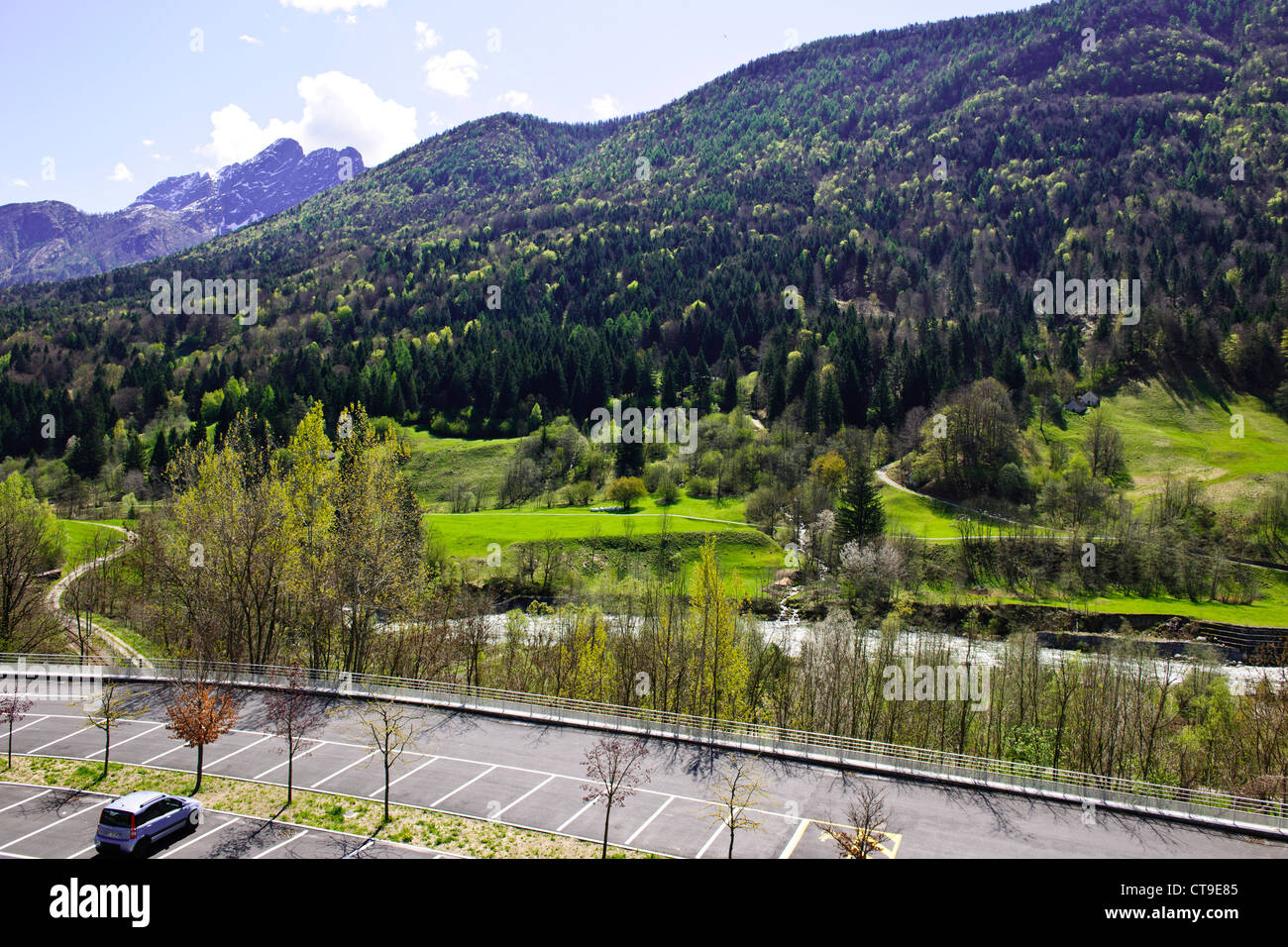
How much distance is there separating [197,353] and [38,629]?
493 feet

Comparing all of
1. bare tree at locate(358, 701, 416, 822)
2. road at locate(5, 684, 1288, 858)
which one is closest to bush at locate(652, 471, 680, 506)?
bare tree at locate(358, 701, 416, 822)

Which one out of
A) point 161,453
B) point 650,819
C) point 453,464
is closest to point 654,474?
point 453,464

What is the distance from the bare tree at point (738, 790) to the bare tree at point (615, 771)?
2953mm

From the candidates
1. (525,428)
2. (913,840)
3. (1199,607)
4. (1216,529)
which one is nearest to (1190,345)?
(1216,529)

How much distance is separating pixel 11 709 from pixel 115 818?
437 inches

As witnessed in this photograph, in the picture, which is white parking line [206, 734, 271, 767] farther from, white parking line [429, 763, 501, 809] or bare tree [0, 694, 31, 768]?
white parking line [429, 763, 501, 809]

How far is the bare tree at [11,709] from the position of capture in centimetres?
2948

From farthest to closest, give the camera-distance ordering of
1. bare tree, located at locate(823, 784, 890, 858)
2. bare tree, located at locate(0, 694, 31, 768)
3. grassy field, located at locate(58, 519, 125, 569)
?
1. grassy field, located at locate(58, 519, 125, 569)
2. bare tree, located at locate(0, 694, 31, 768)
3. bare tree, located at locate(823, 784, 890, 858)

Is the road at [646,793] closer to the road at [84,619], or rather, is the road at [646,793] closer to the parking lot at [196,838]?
the parking lot at [196,838]

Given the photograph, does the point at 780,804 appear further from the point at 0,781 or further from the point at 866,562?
the point at 866,562

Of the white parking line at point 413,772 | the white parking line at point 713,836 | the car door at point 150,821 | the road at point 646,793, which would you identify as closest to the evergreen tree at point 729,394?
the road at point 646,793

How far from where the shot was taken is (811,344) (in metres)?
141

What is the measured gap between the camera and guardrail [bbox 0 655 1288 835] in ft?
89.1

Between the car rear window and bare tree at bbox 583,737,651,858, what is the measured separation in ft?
46.0
